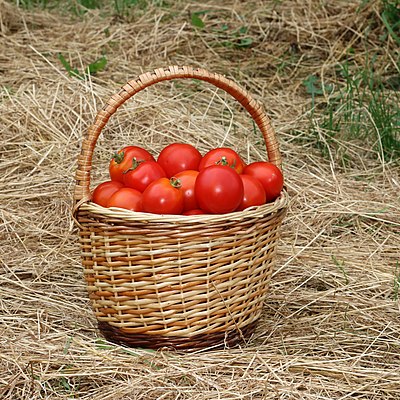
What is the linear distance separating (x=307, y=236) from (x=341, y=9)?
217 centimetres


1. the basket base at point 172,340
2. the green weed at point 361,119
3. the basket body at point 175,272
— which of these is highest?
the basket body at point 175,272

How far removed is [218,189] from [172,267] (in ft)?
0.76

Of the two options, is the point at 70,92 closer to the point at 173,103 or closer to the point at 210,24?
the point at 173,103

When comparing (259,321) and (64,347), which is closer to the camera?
(64,347)

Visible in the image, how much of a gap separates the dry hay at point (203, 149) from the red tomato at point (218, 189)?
0.40 meters

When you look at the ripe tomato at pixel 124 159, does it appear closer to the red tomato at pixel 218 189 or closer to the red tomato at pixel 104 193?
the red tomato at pixel 104 193

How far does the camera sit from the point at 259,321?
251 centimetres

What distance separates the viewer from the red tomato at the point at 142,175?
2.24 metres

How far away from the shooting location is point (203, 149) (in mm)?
3689

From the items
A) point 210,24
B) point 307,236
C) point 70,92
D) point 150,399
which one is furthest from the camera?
point 210,24

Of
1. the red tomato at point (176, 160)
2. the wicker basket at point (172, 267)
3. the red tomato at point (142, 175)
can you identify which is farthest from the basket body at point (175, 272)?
the red tomato at point (176, 160)

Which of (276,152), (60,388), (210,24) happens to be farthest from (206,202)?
(210,24)

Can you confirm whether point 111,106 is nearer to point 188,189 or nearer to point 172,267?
point 188,189

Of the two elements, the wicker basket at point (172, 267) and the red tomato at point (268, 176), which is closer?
the wicker basket at point (172, 267)
